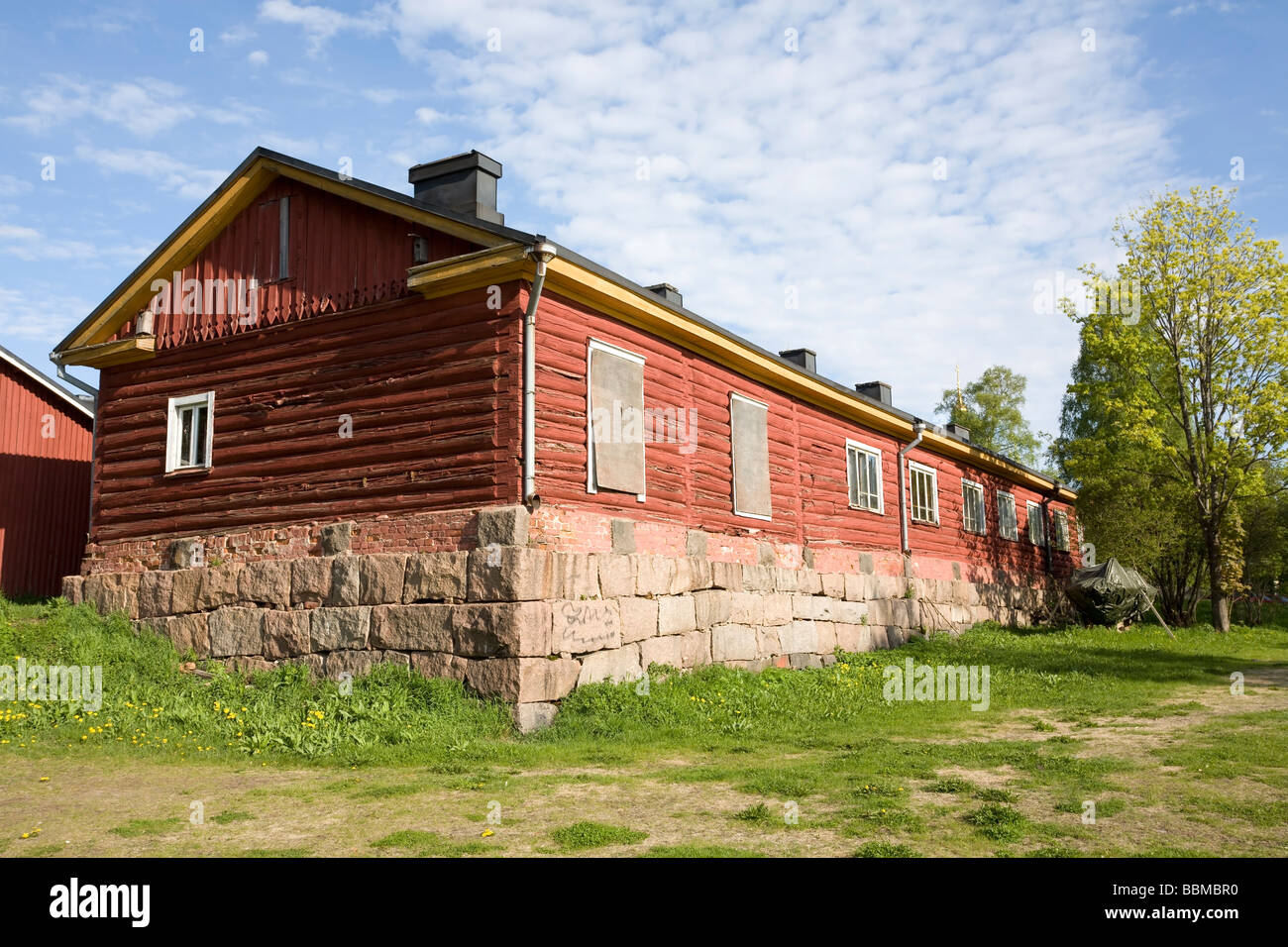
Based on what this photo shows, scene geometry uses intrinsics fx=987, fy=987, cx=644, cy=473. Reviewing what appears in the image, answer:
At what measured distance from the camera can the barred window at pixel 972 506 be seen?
26.6 m

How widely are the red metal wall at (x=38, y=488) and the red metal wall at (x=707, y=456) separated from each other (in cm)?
1255

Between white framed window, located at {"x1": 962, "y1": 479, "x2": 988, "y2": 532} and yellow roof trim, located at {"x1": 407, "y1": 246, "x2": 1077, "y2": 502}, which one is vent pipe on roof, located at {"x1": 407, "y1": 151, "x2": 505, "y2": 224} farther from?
white framed window, located at {"x1": 962, "y1": 479, "x2": 988, "y2": 532}

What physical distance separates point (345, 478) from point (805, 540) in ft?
28.9

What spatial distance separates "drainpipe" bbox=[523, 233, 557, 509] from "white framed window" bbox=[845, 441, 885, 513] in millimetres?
10024

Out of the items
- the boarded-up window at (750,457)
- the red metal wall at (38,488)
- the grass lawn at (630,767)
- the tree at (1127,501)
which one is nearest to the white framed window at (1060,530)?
the tree at (1127,501)

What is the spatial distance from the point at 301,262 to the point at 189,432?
10.8ft

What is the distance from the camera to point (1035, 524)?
105ft

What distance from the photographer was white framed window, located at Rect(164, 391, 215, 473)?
14859 mm

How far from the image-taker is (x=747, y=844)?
258 inches

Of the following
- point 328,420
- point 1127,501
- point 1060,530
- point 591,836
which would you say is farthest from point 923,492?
point 591,836

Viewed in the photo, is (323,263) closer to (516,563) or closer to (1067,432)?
(516,563)

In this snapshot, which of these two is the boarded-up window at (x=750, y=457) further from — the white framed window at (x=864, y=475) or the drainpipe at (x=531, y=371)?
the drainpipe at (x=531, y=371)

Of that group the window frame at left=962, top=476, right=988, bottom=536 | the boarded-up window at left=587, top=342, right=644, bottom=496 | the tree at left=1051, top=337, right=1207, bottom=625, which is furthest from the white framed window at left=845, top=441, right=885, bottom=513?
the tree at left=1051, top=337, right=1207, bottom=625

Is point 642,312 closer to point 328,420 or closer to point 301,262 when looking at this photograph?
point 328,420
